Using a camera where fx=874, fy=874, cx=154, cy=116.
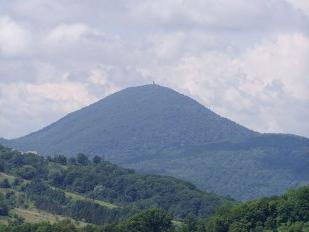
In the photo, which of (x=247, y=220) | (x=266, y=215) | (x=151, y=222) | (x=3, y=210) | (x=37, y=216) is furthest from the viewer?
(x=37, y=216)

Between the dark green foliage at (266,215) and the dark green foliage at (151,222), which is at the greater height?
the dark green foliage at (266,215)

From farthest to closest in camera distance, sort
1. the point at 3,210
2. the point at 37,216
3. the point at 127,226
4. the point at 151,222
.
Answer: the point at 37,216 < the point at 3,210 < the point at 151,222 < the point at 127,226

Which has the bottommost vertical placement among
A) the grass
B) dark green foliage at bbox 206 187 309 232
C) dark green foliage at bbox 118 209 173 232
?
the grass

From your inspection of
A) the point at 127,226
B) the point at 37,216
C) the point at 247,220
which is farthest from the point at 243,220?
the point at 37,216

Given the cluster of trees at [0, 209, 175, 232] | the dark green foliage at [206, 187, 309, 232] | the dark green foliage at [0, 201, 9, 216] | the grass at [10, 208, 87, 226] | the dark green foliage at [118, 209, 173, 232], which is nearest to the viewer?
the dark green foliage at [206, 187, 309, 232]

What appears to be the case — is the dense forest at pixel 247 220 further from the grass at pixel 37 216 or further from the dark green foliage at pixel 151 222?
the grass at pixel 37 216

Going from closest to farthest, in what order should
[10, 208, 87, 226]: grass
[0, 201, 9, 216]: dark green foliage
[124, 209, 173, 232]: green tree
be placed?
[124, 209, 173, 232]: green tree → [10, 208, 87, 226]: grass → [0, 201, 9, 216]: dark green foliage

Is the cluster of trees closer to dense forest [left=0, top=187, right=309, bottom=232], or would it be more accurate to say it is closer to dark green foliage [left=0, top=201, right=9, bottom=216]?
dense forest [left=0, top=187, right=309, bottom=232]

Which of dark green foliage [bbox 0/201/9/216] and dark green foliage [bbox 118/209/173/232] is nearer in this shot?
dark green foliage [bbox 118/209/173/232]

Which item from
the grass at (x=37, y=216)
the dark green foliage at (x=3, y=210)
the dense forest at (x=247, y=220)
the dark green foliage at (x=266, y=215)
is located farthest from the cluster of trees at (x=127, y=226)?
the dark green foliage at (x=3, y=210)

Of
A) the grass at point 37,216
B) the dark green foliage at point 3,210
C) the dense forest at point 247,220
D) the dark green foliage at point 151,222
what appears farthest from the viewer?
the dark green foliage at point 3,210

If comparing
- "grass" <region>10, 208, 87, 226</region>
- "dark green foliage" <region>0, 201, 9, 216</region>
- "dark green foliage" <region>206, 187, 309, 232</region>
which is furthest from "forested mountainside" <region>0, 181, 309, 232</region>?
"dark green foliage" <region>0, 201, 9, 216</region>

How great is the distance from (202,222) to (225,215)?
846cm

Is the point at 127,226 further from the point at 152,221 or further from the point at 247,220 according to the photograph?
the point at 247,220
